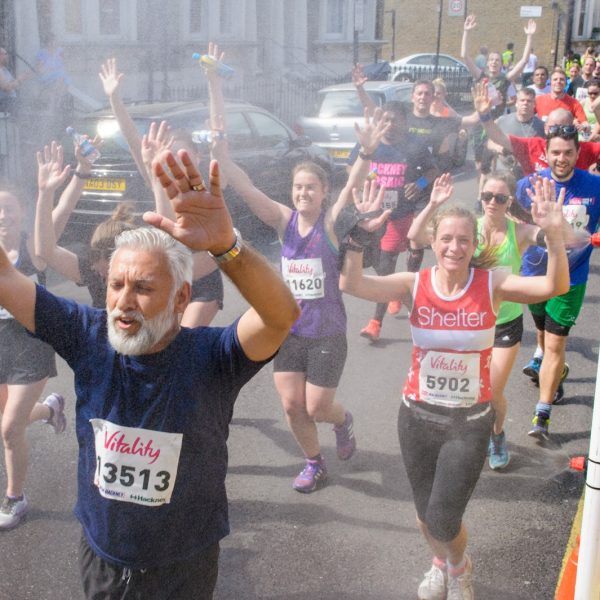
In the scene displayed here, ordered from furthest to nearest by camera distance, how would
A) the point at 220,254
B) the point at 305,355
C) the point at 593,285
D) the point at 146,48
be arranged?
1. the point at 146,48
2. the point at 593,285
3. the point at 305,355
4. the point at 220,254

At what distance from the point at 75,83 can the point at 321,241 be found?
11553mm

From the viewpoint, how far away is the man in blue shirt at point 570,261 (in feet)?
15.6

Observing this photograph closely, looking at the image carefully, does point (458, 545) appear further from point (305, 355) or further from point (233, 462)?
point (233, 462)

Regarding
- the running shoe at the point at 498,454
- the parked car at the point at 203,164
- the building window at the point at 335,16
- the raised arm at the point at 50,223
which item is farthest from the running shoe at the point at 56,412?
the building window at the point at 335,16

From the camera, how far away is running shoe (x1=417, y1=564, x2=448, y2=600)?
321 cm

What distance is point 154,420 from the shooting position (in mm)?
2244

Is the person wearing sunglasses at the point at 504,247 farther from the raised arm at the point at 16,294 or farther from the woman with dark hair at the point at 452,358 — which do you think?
the raised arm at the point at 16,294

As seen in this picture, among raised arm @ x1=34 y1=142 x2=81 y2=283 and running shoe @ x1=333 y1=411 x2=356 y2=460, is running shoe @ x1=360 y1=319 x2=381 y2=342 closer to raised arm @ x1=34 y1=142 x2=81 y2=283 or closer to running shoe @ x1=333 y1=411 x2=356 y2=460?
running shoe @ x1=333 y1=411 x2=356 y2=460

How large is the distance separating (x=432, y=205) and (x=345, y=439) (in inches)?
52.8

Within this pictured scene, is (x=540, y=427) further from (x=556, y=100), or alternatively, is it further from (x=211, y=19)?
(x=211, y=19)

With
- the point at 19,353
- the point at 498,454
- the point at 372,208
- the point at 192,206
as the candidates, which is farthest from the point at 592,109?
the point at 192,206

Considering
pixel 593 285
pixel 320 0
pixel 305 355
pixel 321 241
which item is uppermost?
pixel 320 0

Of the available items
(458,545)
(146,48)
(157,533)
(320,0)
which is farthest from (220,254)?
(320,0)

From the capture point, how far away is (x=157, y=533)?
2.24 m
